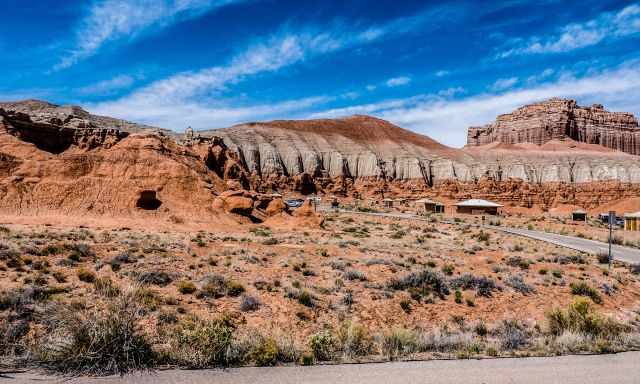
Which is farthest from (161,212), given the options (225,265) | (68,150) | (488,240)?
(488,240)

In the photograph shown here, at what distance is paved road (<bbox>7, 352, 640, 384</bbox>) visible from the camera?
19.3 ft

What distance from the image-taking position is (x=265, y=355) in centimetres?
663

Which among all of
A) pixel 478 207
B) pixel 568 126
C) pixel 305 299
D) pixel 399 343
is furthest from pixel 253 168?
pixel 568 126

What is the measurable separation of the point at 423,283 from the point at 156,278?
8282 millimetres

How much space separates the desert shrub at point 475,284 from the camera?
47.6 ft

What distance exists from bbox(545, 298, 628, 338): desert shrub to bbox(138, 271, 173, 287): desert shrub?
1019cm

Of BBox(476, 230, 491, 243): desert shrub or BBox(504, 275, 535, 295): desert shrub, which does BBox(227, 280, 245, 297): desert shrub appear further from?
BBox(476, 230, 491, 243): desert shrub

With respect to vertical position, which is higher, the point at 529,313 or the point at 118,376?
the point at 118,376

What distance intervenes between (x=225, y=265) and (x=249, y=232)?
47.8 feet

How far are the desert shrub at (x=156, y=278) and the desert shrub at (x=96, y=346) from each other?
5876 millimetres

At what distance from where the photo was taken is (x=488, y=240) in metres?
32.4

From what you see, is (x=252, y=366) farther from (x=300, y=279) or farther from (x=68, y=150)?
(x=68, y=150)

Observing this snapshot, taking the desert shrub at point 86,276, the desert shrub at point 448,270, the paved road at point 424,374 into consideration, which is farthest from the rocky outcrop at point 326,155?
the paved road at point 424,374

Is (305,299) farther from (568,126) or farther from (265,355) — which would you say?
(568,126)
